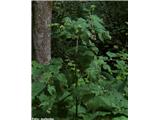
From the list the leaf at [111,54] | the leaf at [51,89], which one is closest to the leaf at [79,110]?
the leaf at [51,89]

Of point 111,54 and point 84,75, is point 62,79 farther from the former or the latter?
point 111,54

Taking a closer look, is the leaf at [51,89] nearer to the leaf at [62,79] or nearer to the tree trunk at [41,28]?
the leaf at [62,79]

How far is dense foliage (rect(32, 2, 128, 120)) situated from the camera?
10.2 feet

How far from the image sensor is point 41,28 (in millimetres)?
3359

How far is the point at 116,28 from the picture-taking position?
3236 millimetres

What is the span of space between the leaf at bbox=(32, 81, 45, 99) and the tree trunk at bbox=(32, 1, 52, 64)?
0.69 feet

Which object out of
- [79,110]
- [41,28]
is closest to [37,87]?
[79,110]

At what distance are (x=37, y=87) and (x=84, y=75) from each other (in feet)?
1.01

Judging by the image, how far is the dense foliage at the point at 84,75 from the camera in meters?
3.09

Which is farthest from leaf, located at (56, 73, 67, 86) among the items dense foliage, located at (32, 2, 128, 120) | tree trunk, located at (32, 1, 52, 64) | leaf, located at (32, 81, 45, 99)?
tree trunk, located at (32, 1, 52, 64)

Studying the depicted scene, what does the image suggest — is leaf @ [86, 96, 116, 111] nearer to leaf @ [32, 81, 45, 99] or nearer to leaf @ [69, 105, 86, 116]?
leaf @ [69, 105, 86, 116]
